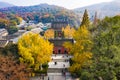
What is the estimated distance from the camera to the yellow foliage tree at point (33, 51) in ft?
112

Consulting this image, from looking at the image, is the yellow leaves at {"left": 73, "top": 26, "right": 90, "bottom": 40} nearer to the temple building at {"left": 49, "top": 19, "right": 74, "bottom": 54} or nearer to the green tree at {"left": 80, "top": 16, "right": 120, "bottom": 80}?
the green tree at {"left": 80, "top": 16, "right": 120, "bottom": 80}

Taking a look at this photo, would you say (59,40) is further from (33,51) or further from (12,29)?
(12,29)

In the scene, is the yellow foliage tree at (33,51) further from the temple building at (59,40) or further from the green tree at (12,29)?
the green tree at (12,29)

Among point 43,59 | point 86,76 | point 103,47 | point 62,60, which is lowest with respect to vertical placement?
→ point 62,60

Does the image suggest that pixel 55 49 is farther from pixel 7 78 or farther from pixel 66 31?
pixel 7 78

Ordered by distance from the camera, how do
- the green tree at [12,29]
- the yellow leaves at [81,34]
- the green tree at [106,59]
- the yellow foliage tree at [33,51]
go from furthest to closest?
the green tree at [12,29], the yellow foliage tree at [33,51], the yellow leaves at [81,34], the green tree at [106,59]

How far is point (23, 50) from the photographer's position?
34031 mm

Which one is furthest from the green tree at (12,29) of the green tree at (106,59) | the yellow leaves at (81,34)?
the green tree at (106,59)

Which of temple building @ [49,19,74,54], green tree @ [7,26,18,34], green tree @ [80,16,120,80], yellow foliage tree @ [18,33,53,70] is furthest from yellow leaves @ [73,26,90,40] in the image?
green tree @ [7,26,18,34]

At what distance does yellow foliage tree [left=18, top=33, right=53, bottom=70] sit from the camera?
34.2m

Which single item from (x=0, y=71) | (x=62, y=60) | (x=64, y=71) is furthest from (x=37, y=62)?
(x=62, y=60)

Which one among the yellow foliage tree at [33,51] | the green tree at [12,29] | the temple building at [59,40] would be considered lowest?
the green tree at [12,29]

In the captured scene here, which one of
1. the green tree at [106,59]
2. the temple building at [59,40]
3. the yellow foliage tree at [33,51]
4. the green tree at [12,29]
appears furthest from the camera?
the green tree at [12,29]

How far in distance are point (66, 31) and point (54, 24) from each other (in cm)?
881
